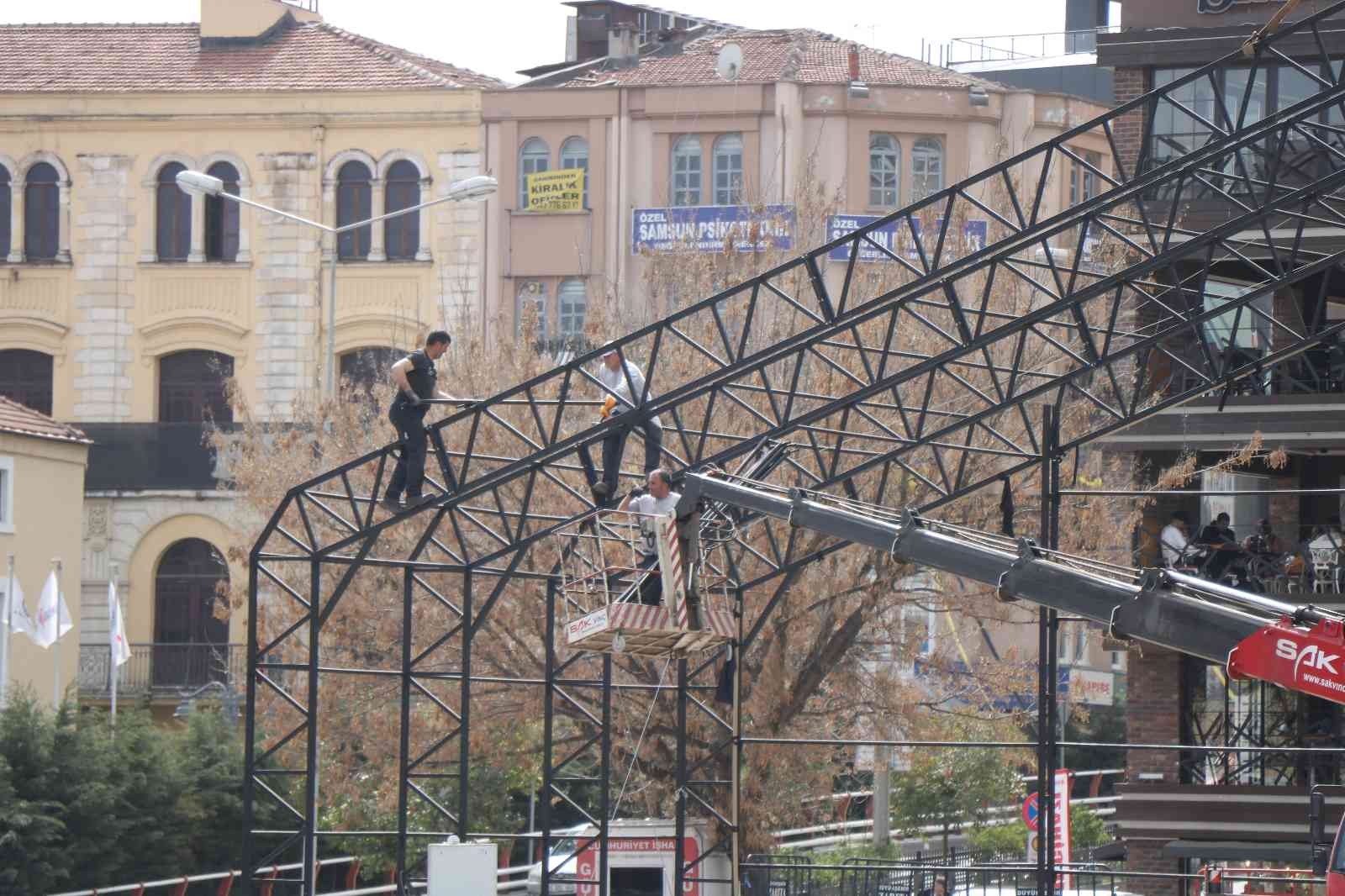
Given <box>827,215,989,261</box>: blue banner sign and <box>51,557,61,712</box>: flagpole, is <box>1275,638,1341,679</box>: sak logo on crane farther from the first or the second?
<box>51,557,61,712</box>: flagpole

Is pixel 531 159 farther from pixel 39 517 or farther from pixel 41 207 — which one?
pixel 39 517

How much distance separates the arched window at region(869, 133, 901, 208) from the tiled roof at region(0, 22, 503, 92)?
30.4 ft

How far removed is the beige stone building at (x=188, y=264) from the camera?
176 feet

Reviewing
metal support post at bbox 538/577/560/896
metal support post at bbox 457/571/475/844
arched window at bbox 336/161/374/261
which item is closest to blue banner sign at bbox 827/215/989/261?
metal support post at bbox 538/577/560/896

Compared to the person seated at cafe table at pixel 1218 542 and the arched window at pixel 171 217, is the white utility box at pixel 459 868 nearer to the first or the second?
the person seated at cafe table at pixel 1218 542

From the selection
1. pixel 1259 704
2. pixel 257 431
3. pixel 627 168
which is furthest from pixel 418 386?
pixel 627 168

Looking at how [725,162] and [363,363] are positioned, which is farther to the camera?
[725,162]

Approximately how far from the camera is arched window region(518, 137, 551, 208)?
176ft

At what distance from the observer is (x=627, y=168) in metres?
53.2

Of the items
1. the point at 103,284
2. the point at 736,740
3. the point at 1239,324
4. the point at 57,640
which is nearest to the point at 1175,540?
the point at 1239,324

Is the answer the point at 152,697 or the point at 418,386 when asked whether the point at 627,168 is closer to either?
the point at 152,697

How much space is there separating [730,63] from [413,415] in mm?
A: 29625

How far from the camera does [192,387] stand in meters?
54.4

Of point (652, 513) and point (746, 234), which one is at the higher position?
point (746, 234)
